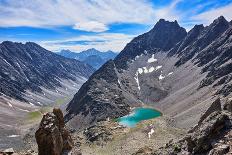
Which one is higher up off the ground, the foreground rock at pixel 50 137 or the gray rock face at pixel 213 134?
the foreground rock at pixel 50 137

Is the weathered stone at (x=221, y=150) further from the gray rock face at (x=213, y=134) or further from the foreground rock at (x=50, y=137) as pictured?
the foreground rock at (x=50, y=137)

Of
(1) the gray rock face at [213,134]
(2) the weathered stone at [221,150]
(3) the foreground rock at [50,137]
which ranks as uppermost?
(3) the foreground rock at [50,137]

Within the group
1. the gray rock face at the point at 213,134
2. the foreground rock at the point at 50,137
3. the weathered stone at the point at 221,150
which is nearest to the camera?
the weathered stone at the point at 221,150

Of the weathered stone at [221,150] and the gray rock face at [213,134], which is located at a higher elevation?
the gray rock face at [213,134]

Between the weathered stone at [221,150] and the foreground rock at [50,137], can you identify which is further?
the foreground rock at [50,137]

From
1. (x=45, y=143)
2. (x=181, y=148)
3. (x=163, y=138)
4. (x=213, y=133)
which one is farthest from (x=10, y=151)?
(x=163, y=138)

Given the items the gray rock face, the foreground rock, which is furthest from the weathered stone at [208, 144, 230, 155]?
the foreground rock

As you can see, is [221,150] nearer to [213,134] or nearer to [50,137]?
[213,134]

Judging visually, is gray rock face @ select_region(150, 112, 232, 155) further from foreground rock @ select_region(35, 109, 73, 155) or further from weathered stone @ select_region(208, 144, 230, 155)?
foreground rock @ select_region(35, 109, 73, 155)

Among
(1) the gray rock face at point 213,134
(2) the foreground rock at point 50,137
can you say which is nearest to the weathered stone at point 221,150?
(1) the gray rock face at point 213,134

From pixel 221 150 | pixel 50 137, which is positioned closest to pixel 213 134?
pixel 221 150

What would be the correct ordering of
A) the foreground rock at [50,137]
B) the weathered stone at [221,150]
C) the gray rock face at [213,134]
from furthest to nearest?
the foreground rock at [50,137] < the gray rock face at [213,134] < the weathered stone at [221,150]
